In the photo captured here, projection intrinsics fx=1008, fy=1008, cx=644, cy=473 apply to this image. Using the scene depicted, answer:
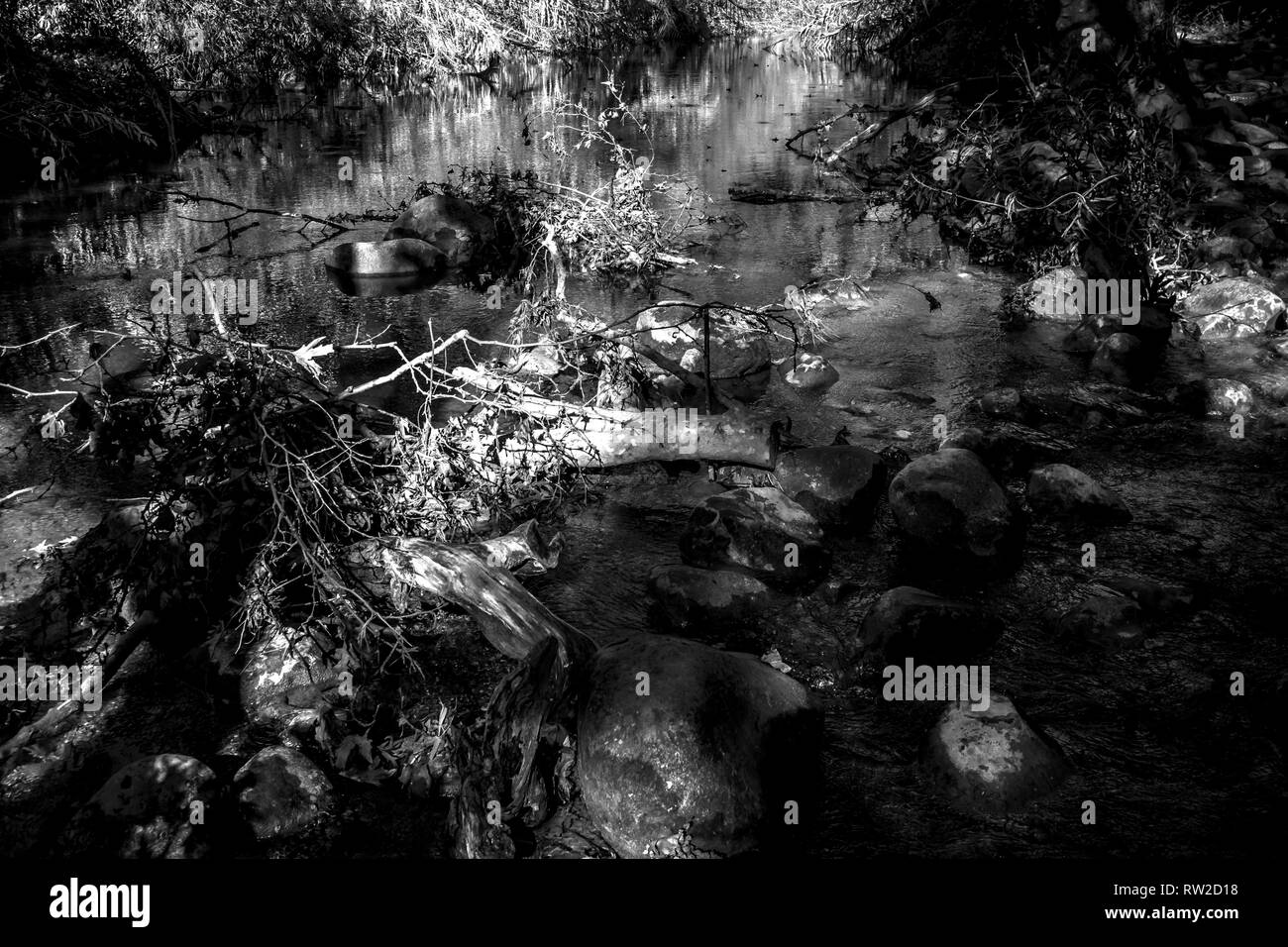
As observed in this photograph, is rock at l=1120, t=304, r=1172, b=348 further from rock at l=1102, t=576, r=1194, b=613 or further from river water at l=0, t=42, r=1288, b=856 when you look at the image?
rock at l=1102, t=576, r=1194, b=613

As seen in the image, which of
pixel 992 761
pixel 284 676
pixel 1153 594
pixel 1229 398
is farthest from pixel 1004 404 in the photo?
pixel 284 676

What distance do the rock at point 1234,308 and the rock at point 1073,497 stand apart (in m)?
3.24

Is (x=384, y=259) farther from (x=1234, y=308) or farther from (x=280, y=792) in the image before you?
(x=1234, y=308)

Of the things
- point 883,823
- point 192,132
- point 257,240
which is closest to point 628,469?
point 883,823

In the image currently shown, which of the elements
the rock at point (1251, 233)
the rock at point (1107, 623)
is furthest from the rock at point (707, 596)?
the rock at point (1251, 233)

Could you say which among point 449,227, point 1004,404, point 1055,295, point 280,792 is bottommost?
point 280,792

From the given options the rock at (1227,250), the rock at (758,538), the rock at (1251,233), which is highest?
the rock at (1251,233)

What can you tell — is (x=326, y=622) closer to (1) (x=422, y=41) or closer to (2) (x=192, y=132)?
(2) (x=192, y=132)

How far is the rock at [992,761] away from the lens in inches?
125

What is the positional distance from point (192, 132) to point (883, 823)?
14505mm

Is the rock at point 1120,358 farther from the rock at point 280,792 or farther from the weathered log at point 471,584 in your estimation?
the rock at point 280,792

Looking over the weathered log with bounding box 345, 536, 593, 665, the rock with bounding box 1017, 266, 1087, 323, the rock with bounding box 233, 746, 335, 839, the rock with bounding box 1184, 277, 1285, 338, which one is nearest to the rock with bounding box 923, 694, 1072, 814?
the weathered log with bounding box 345, 536, 593, 665

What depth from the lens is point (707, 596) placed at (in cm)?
421

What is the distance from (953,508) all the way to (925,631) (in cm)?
92
